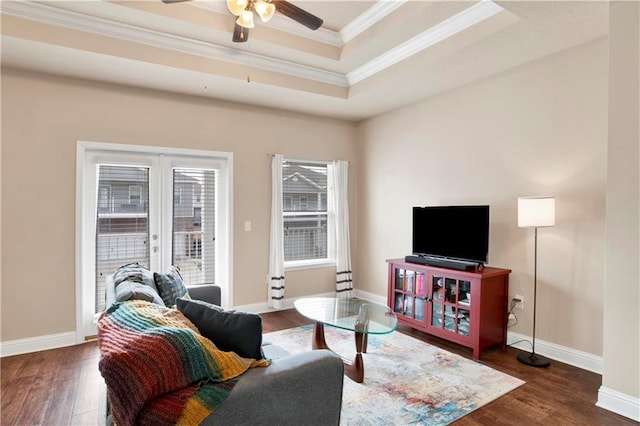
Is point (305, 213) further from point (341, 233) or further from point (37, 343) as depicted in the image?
point (37, 343)

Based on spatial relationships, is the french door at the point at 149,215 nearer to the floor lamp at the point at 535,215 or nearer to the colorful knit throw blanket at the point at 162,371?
the colorful knit throw blanket at the point at 162,371

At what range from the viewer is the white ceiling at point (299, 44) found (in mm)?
2773

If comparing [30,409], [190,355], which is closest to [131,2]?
[190,355]

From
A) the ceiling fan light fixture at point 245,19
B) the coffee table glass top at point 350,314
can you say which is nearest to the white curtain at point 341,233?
the coffee table glass top at point 350,314

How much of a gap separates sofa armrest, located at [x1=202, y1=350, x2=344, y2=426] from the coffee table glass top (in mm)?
975

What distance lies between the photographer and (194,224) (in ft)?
14.1

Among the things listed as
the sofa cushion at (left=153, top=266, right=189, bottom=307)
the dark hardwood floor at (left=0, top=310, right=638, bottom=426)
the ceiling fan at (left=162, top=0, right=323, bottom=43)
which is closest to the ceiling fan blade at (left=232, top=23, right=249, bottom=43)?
the ceiling fan at (left=162, top=0, right=323, bottom=43)

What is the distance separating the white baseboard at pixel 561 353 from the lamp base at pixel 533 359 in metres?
0.09

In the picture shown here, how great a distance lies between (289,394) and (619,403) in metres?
2.28

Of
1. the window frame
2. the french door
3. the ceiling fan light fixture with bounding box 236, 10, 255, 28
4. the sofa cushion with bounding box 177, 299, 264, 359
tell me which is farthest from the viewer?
the window frame

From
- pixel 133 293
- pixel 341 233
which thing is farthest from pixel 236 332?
pixel 341 233

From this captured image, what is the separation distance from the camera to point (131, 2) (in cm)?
281

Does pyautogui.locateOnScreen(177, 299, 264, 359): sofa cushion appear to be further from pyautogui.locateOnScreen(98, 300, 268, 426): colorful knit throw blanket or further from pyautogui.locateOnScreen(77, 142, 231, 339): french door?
pyautogui.locateOnScreen(77, 142, 231, 339): french door

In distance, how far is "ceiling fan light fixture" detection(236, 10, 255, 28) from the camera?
7.90ft
